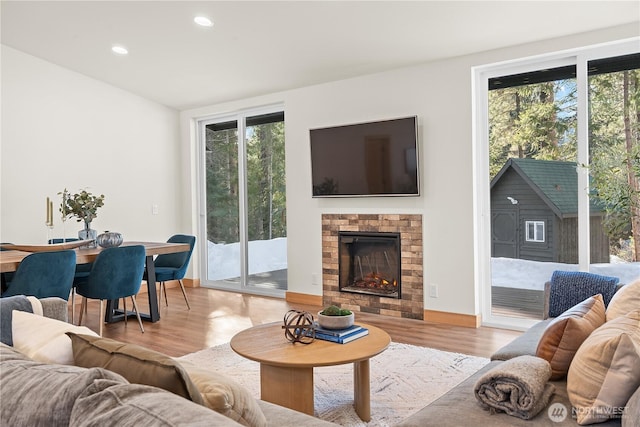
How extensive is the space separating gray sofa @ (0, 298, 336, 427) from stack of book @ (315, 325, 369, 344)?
1580 mm

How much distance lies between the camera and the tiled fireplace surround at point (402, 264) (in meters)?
4.75

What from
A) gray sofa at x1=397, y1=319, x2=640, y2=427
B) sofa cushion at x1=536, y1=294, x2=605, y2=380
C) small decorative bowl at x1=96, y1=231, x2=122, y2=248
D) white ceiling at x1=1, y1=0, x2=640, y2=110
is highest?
white ceiling at x1=1, y1=0, x2=640, y2=110

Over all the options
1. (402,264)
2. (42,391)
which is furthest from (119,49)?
(42,391)

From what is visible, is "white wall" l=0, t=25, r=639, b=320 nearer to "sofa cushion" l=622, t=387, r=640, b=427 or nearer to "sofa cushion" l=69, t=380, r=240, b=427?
"sofa cushion" l=622, t=387, r=640, b=427

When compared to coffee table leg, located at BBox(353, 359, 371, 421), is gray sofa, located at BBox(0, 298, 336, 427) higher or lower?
higher

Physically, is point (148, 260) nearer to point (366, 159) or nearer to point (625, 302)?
point (366, 159)

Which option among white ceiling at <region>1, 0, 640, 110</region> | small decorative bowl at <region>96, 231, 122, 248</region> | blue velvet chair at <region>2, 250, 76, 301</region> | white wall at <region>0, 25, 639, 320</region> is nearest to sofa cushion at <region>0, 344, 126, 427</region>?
blue velvet chair at <region>2, 250, 76, 301</region>

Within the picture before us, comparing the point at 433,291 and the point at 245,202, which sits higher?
the point at 245,202

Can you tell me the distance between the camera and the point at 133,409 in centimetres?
84

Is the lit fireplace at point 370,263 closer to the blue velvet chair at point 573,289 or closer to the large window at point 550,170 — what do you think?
the large window at point 550,170

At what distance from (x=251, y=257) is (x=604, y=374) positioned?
520cm

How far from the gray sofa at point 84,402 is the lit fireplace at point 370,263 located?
13.3ft

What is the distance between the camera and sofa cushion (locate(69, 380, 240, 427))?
0.81m

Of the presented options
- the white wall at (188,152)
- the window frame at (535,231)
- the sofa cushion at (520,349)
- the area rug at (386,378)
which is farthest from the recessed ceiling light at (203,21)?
the sofa cushion at (520,349)
